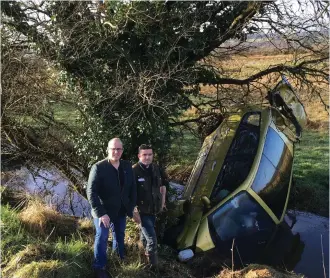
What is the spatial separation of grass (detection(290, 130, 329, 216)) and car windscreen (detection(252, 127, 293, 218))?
2.12 meters

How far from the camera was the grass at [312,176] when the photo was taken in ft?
34.3

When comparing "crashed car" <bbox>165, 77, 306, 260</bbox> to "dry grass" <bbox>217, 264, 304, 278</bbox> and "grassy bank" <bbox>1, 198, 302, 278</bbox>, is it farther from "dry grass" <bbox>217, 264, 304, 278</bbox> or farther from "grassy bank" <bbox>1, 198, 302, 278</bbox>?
"dry grass" <bbox>217, 264, 304, 278</bbox>

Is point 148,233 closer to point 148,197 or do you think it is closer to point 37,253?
point 148,197

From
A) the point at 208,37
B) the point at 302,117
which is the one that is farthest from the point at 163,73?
the point at 302,117

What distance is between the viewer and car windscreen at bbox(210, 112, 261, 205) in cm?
778

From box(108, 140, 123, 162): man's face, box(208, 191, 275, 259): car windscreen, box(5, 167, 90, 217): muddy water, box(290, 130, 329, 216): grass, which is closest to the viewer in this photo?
box(108, 140, 123, 162): man's face

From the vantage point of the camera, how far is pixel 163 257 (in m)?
6.69

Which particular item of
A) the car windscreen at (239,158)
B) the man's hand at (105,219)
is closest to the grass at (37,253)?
the man's hand at (105,219)

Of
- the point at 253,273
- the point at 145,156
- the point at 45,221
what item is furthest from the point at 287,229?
the point at 45,221

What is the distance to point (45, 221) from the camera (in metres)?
6.99

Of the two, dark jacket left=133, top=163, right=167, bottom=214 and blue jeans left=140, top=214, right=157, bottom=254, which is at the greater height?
dark jacket left=133, top=163, right=167, bottom=214

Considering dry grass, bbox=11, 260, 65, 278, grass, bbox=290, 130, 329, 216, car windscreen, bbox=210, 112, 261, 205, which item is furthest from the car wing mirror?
grass, bbox=290, 130, 329, 216

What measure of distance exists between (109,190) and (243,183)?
2749 millimetres

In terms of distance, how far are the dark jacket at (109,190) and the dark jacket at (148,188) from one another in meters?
0.21
